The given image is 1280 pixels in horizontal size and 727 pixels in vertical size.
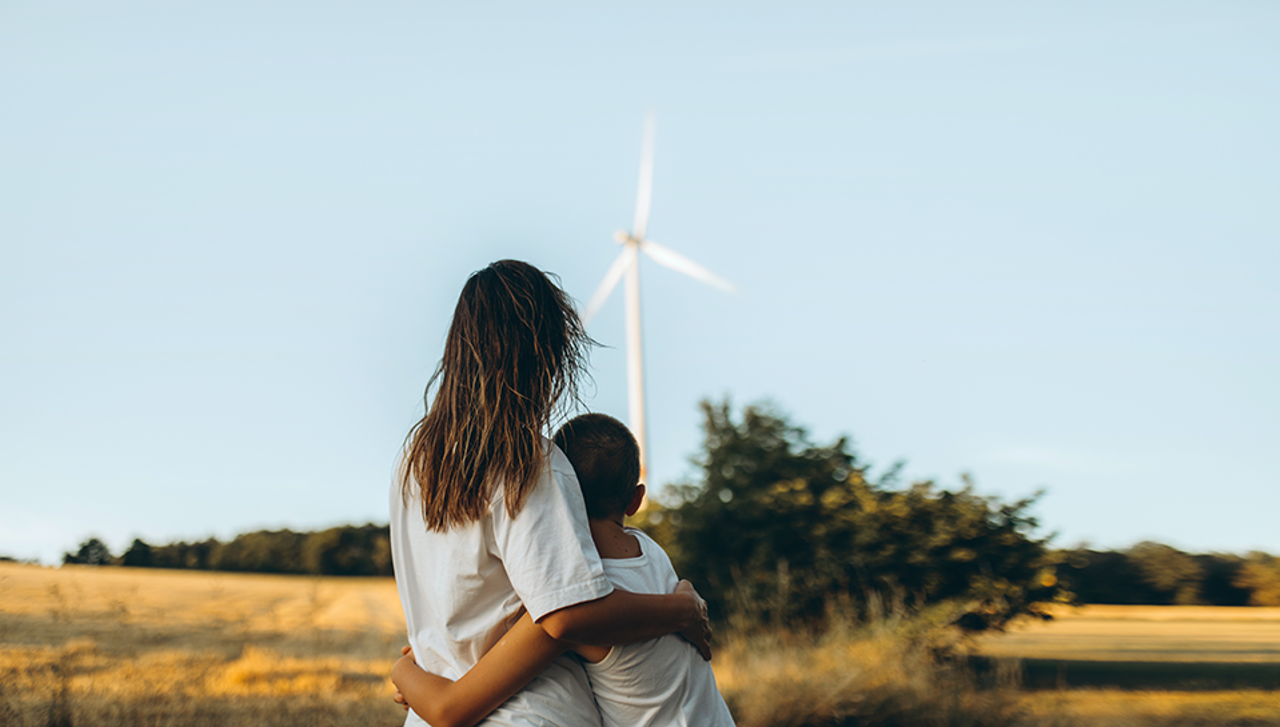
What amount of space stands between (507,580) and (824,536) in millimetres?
9860

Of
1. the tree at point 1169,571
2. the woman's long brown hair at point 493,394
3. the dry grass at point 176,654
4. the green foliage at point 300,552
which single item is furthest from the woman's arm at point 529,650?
the tree at point 1169,571

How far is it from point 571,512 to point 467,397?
1.02 ft

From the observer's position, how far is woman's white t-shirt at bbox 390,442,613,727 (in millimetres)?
1613

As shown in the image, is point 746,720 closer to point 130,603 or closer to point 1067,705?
point 1067,705

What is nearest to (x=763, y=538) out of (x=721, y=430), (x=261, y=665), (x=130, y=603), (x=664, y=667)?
(x=721, y=430)

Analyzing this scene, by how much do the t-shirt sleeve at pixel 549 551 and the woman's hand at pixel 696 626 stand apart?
26 cm

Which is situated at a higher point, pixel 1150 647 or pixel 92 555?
pixel 92 555

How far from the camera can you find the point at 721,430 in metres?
12.5

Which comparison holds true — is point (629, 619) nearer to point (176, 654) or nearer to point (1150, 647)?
point (176, 654)

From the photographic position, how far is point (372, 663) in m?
8.41

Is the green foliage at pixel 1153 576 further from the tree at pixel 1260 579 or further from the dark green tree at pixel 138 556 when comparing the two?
the dark green tree at pixel 138 556

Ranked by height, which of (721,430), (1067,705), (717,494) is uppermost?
(721,430)

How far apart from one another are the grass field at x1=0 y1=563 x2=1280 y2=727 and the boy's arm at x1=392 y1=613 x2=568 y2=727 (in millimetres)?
5410

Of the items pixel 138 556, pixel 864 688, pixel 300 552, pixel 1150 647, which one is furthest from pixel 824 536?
pixel 138 556
